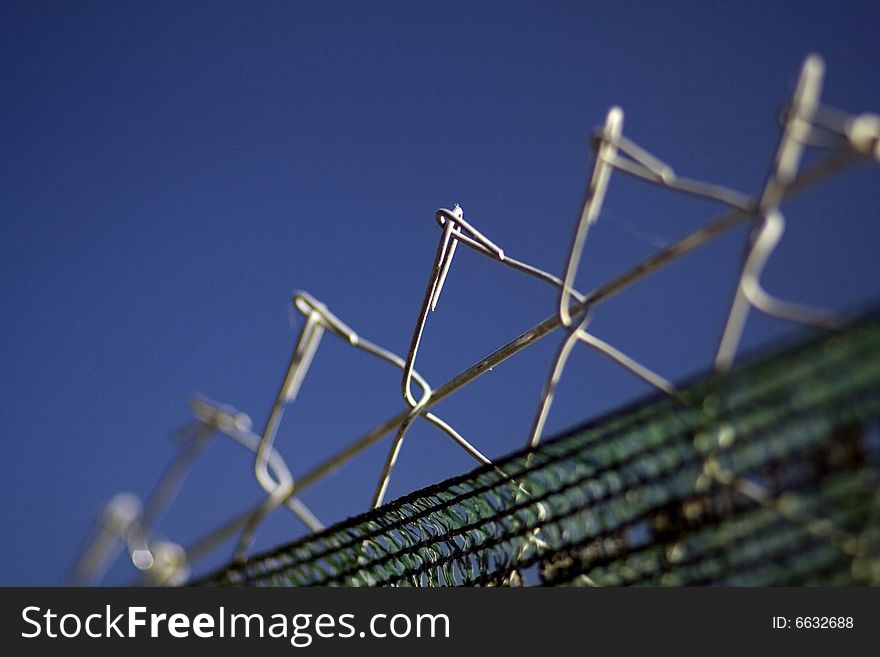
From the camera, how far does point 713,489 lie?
19.7 inches

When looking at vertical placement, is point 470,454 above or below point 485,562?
above

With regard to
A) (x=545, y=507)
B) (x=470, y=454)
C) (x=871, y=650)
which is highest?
(x=470, y=454)

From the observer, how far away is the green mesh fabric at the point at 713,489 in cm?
44

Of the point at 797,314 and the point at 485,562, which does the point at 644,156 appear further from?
the point at 485,562

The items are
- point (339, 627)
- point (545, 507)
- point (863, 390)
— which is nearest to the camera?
point (863, 390)

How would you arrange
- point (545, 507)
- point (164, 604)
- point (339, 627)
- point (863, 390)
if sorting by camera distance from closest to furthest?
point (863, 390)
point (545, 507)
point (339, 627)
point (164, 604)

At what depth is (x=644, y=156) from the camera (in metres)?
0.66

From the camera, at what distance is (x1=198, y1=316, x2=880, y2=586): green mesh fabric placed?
44 cm

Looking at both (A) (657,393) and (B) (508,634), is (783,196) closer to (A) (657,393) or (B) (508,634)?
(A) (657,393)

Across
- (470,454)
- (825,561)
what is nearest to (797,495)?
(825,561)

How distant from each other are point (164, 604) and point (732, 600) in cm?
55

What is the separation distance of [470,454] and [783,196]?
0.39 m

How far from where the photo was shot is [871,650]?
53 cm

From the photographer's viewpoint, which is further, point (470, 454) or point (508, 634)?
point (470, 454)
